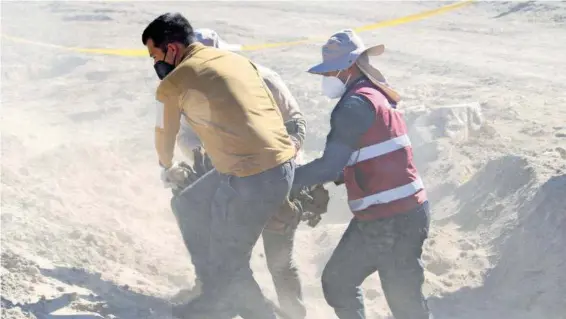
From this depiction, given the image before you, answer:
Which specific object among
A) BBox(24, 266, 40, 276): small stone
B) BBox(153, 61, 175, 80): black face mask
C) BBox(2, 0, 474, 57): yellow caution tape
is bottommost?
BBox(2, 0, 474, 57): yellow caution tape

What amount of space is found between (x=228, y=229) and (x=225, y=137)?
0.60 m

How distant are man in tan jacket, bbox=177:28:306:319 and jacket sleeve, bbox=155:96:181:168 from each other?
631 millimetres

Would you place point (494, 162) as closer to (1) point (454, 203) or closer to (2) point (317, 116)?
(1) point (454, 203)

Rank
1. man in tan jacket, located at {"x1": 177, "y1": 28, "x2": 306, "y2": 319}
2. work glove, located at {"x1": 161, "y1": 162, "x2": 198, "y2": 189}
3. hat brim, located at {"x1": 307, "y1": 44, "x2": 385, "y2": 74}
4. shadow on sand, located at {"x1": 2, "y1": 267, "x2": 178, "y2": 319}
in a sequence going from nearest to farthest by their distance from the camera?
1. hat brim, located at {"x1": 307, "y1": 44, "x2": 385, "y2": 74}
2. shadow on sand, located at {"x1": 2, "y1": 267, "x2": 178, "y2": 319}
3. work glove, located at {"x1": 161, "y1": 162, "x2": 198, "y2": 189}
4. man in tan jacket, located at {"x1": 177, "y1": 28, "x2": 306, "y2": 319}

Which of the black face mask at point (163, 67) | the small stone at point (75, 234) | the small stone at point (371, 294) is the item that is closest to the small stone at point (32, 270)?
the small stone at point (75, 234)

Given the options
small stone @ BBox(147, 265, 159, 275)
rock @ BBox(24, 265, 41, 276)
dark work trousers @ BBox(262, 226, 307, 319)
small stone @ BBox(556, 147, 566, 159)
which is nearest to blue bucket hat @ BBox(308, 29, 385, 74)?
dark work trousers @ BBox(262, 226, 307, 319)

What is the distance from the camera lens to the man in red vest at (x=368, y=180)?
3.66m

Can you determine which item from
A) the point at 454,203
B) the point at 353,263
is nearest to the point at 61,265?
the point at 353,263

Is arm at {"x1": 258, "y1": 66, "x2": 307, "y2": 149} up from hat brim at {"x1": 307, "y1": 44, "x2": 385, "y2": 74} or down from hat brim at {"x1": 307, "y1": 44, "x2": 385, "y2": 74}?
down

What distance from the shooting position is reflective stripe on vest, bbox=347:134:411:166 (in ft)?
12.2

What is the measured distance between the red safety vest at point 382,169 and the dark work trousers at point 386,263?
0.08 meters

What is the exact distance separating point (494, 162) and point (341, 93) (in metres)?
3.92

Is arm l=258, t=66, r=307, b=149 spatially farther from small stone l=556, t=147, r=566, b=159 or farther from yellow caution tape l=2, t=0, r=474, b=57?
yellow caution tape l=2, t=0, r=474, b=57

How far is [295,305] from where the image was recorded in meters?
4.98
